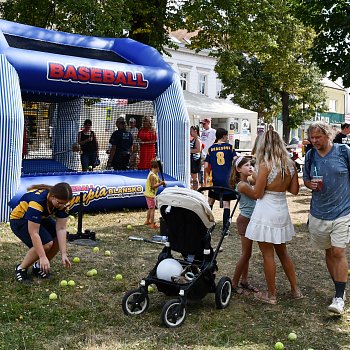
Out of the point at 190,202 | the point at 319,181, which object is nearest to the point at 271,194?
the point at 319,181

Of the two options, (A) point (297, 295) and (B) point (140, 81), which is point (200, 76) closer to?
(B) point (140, 81)

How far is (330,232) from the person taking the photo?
4930 mm

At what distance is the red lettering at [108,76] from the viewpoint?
32.6 ft

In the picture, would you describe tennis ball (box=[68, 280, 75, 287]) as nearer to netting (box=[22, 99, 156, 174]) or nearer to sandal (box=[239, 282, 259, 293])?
sandal (box=[239, 282, 259, 293])

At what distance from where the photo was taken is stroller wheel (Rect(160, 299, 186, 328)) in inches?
173

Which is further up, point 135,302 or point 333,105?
point 333,105

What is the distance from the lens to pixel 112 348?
4004 millimetres

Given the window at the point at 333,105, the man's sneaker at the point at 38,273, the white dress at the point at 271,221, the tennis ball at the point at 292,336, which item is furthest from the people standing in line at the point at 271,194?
the window at the point at 333,105

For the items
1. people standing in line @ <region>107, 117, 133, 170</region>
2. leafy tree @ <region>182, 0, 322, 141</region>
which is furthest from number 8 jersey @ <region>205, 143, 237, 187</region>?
leafy tree @ <region>182, 0, 322, 141</region>

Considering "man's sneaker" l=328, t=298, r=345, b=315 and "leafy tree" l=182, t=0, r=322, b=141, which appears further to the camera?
"leafy tree" l=182, t=0, r=322, b=141

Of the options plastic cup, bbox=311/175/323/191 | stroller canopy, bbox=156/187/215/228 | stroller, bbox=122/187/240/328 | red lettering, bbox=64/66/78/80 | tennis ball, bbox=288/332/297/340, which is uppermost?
red lettering, bbox=64/66/78/80

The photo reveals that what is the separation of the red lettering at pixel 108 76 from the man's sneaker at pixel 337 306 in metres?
6.46

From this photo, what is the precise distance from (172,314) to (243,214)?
1.48 m

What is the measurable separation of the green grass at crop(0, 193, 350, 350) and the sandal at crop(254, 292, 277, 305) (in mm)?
75
